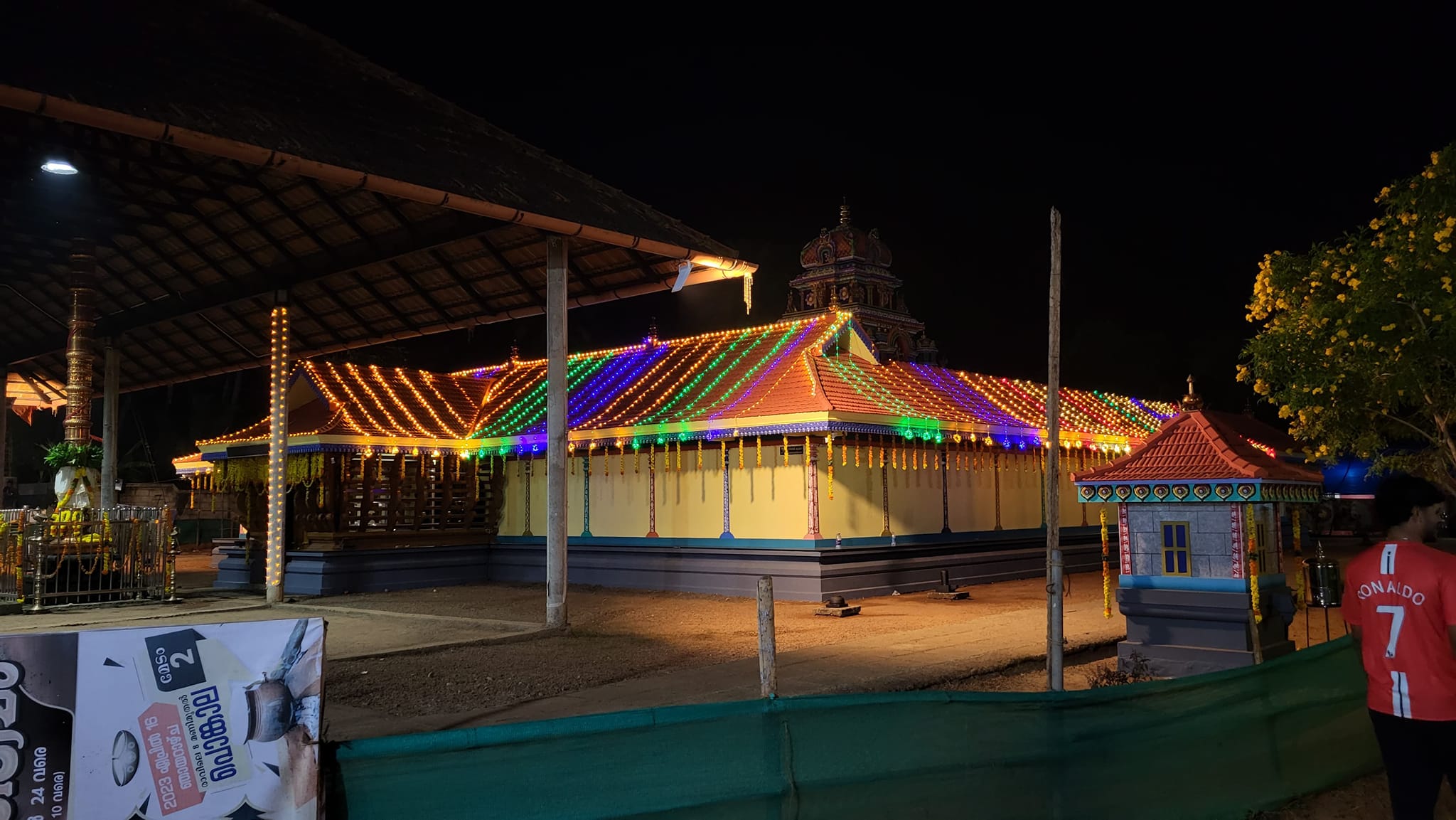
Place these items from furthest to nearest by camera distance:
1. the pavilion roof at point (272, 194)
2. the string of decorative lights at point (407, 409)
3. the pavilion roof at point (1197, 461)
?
the string of decorative lights at point (407, 409), the pavilion roof at point (272, 194), the pavilion roof at point (1197, 461)

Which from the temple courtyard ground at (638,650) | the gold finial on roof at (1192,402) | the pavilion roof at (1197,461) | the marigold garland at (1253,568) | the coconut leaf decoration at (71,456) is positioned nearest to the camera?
the temple courtyard ground at (638,650)

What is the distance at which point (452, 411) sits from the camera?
22375mm

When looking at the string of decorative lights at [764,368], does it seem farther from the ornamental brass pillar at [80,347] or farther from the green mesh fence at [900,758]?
the green mesh fence at [900,758]

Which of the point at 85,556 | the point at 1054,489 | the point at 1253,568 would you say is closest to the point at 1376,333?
the point at 1253,568

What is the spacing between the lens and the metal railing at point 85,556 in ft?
50.8

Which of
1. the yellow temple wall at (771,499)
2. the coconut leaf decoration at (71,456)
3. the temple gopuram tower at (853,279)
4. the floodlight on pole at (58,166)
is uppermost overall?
the temple gopuram tower at (853,279)

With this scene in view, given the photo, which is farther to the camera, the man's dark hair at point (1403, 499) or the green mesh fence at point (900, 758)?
the man's dark hair at point (1403, 499)

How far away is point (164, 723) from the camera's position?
11.0 feet

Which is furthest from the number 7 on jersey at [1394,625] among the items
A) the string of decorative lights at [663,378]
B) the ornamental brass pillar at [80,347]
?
the ornamental brass pillar at [80,347]

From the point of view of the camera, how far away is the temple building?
687 inches

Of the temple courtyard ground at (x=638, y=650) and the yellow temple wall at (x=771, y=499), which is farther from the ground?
the yellow temple wall at (x=771, y=499)

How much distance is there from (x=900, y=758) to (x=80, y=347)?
57.0 ft

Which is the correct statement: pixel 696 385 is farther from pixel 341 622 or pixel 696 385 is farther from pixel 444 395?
pixel 341 622

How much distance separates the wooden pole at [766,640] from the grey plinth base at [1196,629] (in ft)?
16.0
